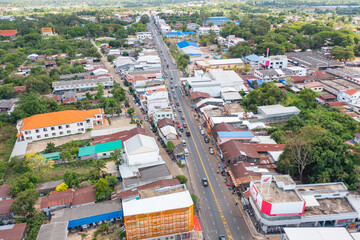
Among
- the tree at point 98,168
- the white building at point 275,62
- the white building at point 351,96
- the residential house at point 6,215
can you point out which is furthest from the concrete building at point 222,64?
the residential house at point 6,215

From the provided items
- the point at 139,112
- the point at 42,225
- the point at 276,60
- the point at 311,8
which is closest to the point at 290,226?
the point at 42,225

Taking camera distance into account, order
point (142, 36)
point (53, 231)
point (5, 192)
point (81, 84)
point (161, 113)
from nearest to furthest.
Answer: point (53, 231)
point (5, 192)
point (161, 113)
point (81, 84)
point (142, 36)

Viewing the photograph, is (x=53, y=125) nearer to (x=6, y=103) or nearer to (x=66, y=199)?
(x=6, y=103)

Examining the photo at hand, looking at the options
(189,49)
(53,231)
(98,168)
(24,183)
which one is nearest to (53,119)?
(24,183)

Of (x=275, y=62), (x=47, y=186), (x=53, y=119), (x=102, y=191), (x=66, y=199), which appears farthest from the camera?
(x=275, y=62)

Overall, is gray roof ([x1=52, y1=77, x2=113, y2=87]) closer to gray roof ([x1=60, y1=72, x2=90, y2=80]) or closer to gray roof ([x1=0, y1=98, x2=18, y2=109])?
gray roof ([x1=60, y1=72, x2=90, y2=80])

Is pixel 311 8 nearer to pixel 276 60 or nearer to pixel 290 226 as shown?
pixel 276 60

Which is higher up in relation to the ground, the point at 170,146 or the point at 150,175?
the point at 170,146
